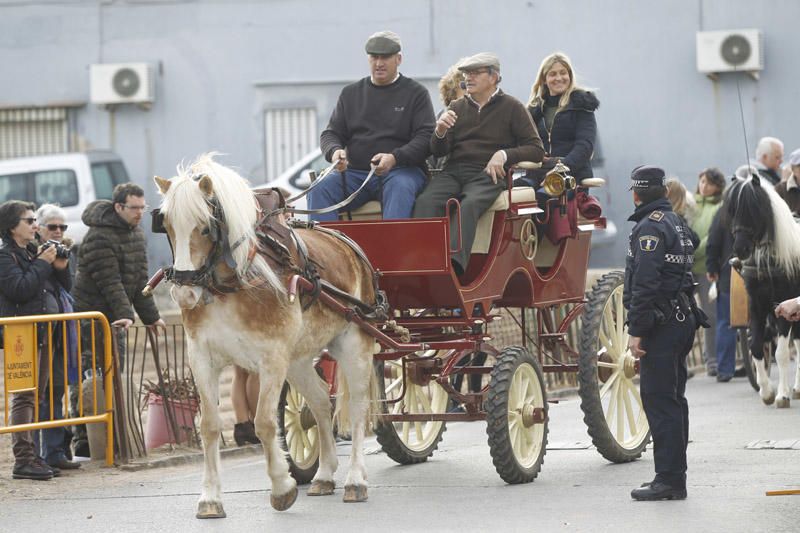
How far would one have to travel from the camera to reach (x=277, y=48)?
27016 millimetres

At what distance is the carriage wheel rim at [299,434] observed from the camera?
1054cm

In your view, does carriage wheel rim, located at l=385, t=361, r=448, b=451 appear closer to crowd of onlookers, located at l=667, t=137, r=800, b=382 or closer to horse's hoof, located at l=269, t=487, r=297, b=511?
horse's hoof, located at l=269, t=487, r=297, b=511

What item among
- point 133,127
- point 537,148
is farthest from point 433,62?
point 537,148

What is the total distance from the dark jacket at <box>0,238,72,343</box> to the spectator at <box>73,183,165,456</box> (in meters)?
0.49

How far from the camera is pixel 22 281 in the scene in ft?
37.1

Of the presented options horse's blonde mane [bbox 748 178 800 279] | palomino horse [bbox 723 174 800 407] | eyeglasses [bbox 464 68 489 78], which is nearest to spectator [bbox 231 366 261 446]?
eyeglasses [bbox 464 68 489 78]

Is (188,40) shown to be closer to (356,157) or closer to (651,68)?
(651,68)

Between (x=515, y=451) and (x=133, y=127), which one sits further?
(x=133, y=127)

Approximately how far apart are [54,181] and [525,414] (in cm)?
1567

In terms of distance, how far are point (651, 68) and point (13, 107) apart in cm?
1098

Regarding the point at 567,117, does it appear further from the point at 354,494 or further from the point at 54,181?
the point at 54,181

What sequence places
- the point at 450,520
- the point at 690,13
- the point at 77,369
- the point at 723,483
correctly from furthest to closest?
Answer: the point at 690,13
the point at 77,369
the point at 723,483
the point at 450,520

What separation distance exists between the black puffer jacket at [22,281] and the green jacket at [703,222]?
798cm

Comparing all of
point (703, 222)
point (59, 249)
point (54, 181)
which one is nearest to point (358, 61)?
point (54, 181)
